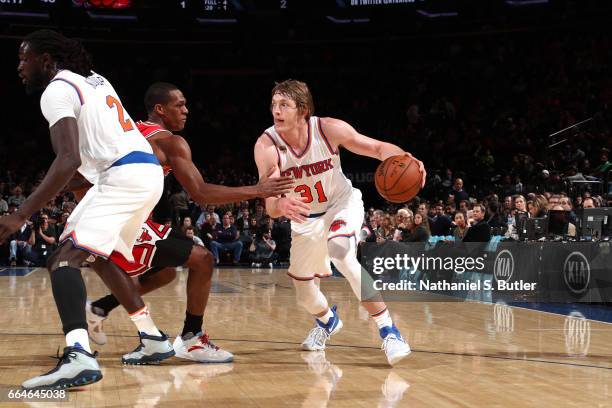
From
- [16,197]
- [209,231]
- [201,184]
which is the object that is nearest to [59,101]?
[201,184]

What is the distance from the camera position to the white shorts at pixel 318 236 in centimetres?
490

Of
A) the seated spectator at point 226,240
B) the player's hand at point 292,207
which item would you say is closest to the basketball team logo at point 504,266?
the player's hand at point 292,207

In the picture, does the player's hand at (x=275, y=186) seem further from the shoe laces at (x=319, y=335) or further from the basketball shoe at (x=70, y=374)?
the shoe laces at (x=319, y=335)

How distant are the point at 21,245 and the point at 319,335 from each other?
12.2 meters

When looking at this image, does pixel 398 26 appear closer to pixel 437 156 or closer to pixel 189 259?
pixel 437 156

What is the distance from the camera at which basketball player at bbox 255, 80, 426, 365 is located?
15.8 feet

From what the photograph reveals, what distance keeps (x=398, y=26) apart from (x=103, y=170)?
19.6 metres

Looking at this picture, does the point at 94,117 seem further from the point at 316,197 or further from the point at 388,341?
the point at 388,341

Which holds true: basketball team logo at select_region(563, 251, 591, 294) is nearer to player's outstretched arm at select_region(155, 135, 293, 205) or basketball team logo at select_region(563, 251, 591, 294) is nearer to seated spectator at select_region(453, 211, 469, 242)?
seated spectator at select_region(453, 211, 469, 242)

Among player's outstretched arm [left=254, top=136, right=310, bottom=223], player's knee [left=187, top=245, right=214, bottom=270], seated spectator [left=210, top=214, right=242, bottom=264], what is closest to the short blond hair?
player's outstretched arm [left=254, top=136, right=310, bottom=223]

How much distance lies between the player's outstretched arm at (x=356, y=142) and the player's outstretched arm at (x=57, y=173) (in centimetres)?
179

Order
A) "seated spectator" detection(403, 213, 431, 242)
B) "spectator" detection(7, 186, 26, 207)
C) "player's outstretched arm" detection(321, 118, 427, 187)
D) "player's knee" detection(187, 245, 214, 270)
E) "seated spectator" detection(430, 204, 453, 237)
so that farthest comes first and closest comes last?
"spectator" detection(7, 186, 26, 207)
"seated spectator" detection(430, 204, 453, 237)
"seated spectator" detection(403, 213, 431, 242)
"player's outstretched arm" detection(321, 118, 427, 187)
"player's knee" detection(187, 245, 214, 270)

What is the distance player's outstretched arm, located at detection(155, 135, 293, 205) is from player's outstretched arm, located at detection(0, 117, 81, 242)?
763 mm

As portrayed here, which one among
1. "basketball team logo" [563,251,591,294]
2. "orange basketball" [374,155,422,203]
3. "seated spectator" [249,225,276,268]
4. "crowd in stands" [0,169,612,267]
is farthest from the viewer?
"seated spectator" [249,225,276,268]
